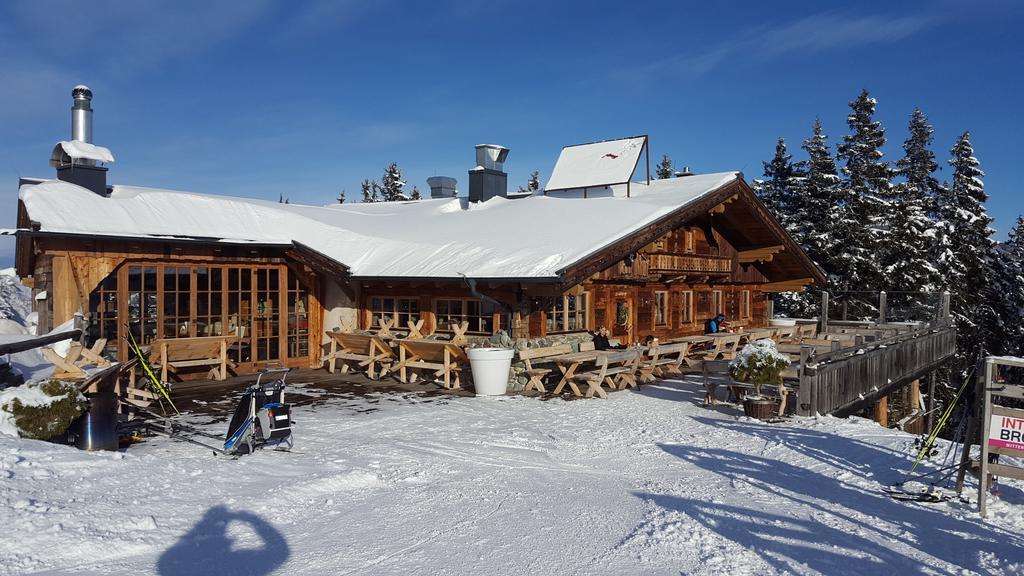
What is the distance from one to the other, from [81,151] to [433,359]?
28.8ft

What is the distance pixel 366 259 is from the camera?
54.1 feet

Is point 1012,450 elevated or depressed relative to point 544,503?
elevated

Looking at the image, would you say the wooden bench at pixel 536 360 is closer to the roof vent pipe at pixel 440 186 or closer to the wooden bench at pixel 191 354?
the wooden bench at pixel 191 354

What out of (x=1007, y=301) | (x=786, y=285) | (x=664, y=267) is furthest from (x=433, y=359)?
(x=1007, y=301)

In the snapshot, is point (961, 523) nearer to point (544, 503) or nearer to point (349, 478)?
point (544, 503)

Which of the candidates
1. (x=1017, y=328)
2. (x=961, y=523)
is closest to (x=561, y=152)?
(x=961, y=523)

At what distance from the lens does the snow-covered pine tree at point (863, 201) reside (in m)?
30.2

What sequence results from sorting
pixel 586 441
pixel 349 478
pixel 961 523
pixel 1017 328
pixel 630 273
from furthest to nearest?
pixel 1017 328 < pixel 630 273 < pixel 586 441 < pixel 349 478 < pixel 961 523

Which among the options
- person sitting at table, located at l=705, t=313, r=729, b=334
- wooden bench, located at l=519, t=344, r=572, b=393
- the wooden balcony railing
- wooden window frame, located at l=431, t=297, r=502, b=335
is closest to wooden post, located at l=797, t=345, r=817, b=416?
wooden bench, located at l=519, t=344, r=572, b=393

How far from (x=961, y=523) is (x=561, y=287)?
7562 mm

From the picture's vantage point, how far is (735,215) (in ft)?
65.2

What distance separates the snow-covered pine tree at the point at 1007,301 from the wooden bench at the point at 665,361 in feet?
78.1

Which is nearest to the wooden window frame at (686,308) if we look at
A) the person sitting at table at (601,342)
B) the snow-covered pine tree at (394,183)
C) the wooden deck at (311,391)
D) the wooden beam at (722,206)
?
the wooden beam at (722,206)

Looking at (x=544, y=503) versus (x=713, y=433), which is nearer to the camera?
(x=544, y=503)
